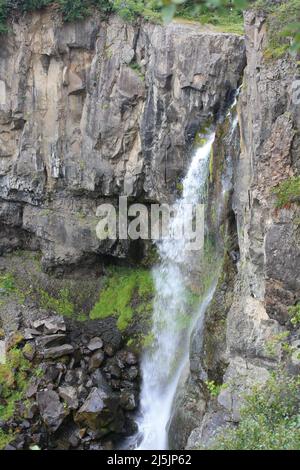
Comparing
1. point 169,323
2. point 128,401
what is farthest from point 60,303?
point 128,401

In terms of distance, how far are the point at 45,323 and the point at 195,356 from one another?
713cm

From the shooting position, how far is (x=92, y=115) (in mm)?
19188

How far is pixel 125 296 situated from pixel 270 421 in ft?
41.2

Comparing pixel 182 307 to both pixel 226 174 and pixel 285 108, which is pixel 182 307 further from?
pixel 285 108

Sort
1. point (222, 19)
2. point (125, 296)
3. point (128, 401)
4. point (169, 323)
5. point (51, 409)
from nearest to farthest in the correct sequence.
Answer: point (51, 409)
point (128, 401)
point (222, 19)
point (169, 323)
point (125, 296)

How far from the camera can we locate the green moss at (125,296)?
19.7 meters

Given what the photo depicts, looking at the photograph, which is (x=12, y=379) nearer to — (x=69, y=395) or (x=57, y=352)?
(x=57, y=352)

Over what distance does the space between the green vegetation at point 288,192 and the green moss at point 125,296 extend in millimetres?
10313

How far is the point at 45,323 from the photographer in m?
18.8

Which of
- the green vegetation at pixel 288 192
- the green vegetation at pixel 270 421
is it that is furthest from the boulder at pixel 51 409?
the green vegetation at pixel 288 192

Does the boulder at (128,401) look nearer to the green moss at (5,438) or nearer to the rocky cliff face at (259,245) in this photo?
the green moss at (5,438)

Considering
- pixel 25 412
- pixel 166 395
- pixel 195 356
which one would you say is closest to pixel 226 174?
pixel 195 356

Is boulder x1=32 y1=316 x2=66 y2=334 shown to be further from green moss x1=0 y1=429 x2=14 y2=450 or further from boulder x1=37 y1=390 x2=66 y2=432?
green moss x1=0 y1=429 x2=14 y2=450

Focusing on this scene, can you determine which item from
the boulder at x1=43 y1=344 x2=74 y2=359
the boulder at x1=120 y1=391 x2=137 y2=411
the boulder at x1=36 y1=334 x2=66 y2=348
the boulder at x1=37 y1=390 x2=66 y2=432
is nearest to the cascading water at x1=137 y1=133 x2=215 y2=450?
the boulder at x1=120 y1=391 x2=137 y2=411
